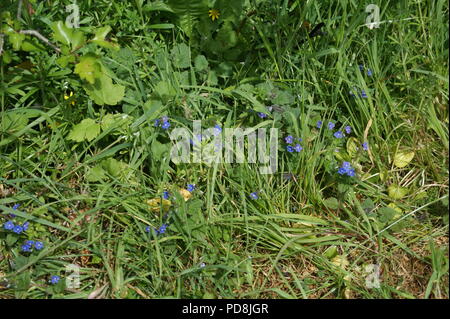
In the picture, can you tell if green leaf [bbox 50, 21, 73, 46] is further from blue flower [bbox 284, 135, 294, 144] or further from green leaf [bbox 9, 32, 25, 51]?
blue flower [bbox 284, 135, 294, 144]

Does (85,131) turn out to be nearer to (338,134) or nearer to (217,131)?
(217,131)

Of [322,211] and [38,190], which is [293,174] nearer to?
[322,211]

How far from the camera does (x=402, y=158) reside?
113 inches

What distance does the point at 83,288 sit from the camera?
2.62 meters

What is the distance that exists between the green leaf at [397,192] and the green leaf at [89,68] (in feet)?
4.65

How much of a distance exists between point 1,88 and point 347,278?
6.01 ft

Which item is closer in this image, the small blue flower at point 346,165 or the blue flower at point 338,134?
the small blue flower at point 346,165

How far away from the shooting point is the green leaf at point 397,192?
2812 millimetres

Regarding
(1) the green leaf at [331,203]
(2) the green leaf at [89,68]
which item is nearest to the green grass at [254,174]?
(1) the green leaf at [331,203]

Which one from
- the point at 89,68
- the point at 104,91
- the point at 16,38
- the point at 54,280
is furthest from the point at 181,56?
the point at 54,280

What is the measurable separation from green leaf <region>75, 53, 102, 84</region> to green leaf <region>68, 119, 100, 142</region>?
0.30m

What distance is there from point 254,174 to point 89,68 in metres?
0.87

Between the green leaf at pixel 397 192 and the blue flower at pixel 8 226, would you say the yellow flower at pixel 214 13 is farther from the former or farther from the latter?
the blue flower at pixel 8 226
